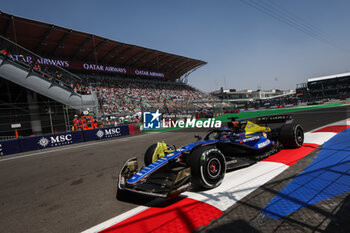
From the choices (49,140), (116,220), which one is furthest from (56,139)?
(116,220)

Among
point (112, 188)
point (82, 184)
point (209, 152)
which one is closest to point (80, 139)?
point (82, 184)

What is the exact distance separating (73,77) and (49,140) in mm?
6256

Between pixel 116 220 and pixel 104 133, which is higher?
pixel 104 133

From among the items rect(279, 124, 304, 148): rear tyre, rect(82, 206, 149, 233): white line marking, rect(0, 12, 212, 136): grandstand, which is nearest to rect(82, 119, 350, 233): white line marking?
rect(82, 206, 149, 233): white line marking

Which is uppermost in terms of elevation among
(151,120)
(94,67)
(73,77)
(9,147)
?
(94,67)

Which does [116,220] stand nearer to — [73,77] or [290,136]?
[290,136]

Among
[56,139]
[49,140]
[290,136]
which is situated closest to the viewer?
[290,136]

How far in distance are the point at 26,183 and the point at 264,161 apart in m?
5.91

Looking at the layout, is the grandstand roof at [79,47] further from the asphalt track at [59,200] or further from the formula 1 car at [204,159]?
the formula 1 car at [204,159]

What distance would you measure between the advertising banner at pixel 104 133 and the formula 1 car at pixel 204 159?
9.10m

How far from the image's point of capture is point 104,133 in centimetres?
1273

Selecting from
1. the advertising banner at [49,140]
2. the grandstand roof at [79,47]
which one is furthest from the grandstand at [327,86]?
the advertising banner at [49,140]

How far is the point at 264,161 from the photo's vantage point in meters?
4.66

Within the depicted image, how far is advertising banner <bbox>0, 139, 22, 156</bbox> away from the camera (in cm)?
962
